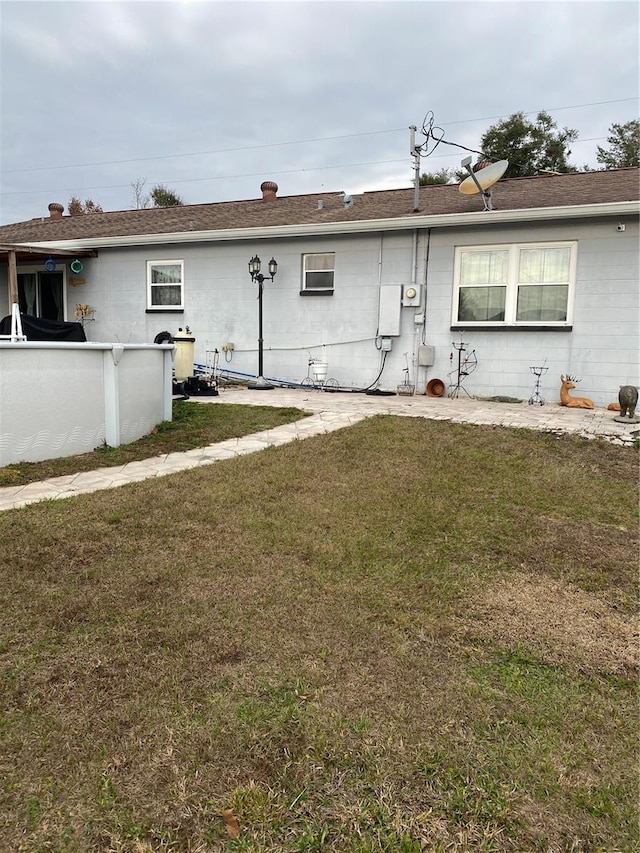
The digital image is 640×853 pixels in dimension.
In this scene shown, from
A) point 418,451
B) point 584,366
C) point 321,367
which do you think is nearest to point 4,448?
point 418,451

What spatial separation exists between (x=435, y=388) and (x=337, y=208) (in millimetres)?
4662

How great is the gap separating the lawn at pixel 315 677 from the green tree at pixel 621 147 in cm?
2491

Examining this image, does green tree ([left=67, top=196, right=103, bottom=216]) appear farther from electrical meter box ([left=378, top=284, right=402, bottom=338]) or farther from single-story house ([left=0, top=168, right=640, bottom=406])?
electrical meter box ([left=378, top=284, right=402, bottom=338])

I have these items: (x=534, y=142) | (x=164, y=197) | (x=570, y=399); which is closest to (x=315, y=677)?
(x=570, y=399)

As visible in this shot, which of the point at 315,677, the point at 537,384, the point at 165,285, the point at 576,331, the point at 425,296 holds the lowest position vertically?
the point at 315,677

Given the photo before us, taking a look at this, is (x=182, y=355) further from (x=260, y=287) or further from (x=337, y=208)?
(x=337, y=208)

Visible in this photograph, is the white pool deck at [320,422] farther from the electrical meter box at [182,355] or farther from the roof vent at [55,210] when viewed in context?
the roof vent at [55,210]

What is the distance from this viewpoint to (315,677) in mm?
2047

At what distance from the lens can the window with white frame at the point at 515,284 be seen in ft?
28.6

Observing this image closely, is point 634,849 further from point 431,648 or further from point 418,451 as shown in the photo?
point 418,451

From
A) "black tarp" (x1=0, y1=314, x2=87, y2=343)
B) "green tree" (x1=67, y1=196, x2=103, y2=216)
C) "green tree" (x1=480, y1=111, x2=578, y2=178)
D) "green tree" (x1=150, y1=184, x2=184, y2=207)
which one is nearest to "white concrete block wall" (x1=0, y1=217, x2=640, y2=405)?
"black tarp" (x1=0, y1=314, x2=87, y2=343)

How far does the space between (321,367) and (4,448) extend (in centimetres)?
625

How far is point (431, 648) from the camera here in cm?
227

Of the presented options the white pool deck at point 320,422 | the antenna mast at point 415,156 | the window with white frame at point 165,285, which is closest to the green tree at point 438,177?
the antenna mast at point 415,156
